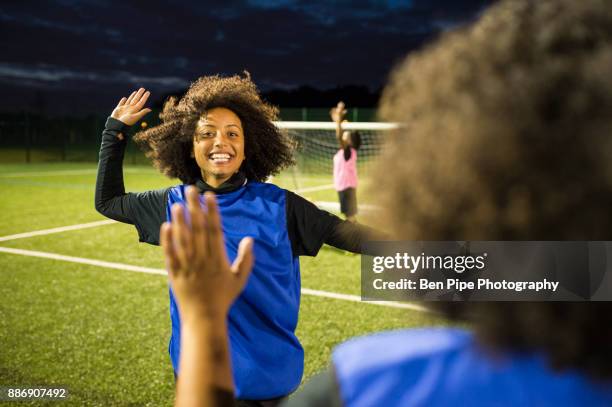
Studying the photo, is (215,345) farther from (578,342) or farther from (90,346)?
(90,346)

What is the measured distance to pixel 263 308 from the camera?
6.77ft

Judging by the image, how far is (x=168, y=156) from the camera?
295 centimetres

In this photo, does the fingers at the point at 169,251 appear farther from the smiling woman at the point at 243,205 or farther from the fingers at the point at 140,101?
the fingers at the point at 140,101

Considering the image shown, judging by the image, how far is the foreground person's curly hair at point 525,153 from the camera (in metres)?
0.64

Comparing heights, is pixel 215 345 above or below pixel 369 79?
below

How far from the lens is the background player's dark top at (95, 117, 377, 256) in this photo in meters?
2.29

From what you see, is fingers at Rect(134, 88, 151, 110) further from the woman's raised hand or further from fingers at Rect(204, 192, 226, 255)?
fingers at Rect(204, 192, 226, 255)

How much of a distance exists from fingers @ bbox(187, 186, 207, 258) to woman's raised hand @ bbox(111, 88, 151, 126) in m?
1.75

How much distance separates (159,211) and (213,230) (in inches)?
63.8

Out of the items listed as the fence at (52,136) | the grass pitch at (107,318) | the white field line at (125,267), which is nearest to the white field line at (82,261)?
the white field line at (125,267)

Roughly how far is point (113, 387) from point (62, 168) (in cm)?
2349

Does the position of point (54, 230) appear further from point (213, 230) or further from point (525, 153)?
point (525, 153)

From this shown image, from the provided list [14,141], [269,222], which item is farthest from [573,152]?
[14,141]

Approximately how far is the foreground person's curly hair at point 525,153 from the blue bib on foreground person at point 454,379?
2cm
